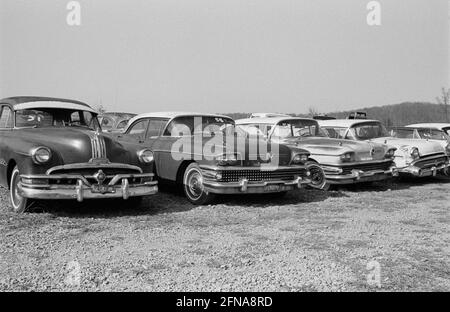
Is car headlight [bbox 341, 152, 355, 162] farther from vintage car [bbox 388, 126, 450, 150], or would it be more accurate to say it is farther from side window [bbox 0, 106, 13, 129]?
side window [bbox 0, 106, 13, 129]

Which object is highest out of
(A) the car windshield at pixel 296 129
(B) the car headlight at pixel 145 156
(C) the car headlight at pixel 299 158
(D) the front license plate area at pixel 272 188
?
(A) the car windshield at pixel 296 129

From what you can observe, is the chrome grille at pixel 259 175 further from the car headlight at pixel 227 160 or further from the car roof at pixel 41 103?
the car roof at pixel 41 103

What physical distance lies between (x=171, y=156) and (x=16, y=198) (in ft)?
7.49

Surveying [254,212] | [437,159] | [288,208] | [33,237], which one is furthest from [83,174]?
[437,159]

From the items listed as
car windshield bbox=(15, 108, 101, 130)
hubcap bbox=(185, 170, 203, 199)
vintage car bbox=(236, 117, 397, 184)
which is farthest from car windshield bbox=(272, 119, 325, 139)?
car windshield bbox=(15, 108, 101, 130)

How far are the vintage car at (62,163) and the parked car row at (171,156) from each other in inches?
0.5

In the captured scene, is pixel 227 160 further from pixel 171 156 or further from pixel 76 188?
pixel 76 188

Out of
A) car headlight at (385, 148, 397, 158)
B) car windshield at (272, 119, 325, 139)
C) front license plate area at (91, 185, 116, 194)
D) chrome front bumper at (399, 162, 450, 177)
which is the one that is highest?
car windshield at (272, 119, 325, 139)

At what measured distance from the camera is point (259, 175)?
684 centimetres

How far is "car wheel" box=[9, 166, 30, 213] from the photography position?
5723mm

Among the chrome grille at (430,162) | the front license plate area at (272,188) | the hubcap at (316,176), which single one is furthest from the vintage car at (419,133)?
the front license plate area at (272,188)

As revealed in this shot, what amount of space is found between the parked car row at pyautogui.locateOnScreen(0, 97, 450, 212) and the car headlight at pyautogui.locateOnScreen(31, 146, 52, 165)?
12 millimetres

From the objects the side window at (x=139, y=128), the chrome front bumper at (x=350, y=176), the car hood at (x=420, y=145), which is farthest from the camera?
the car hood at (x=420, y=145)

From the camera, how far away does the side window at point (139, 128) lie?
8.16m
